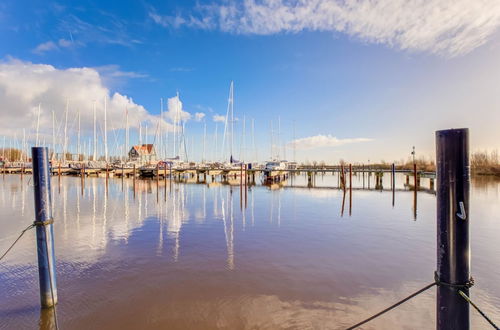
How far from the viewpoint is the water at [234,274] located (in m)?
4.55

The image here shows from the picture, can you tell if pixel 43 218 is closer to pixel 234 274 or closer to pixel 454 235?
pixel 234 274

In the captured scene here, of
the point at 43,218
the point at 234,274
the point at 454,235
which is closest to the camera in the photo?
the point at 454,235

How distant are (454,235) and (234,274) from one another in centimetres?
481

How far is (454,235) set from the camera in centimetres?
254

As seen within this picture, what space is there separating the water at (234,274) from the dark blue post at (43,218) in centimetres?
71

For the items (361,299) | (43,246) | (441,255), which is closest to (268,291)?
(361,299)

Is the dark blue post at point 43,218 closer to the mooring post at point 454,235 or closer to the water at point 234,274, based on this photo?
the water at point 234,274

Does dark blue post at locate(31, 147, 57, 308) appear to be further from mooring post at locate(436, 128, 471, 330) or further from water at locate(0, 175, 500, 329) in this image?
mooring post at locate(436, 128, 471, 330)

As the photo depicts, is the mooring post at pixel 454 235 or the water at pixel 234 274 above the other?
the mooring post at pixel 454 235

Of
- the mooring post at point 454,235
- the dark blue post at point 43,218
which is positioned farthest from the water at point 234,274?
the mooring post at point 454,235

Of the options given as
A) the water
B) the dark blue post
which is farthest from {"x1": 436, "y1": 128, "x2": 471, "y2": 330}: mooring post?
the dark blue post

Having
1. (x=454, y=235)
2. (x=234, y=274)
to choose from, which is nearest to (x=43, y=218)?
(x=234, y=274)

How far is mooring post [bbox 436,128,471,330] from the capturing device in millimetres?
2508

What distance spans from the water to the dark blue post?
27.8 inches
